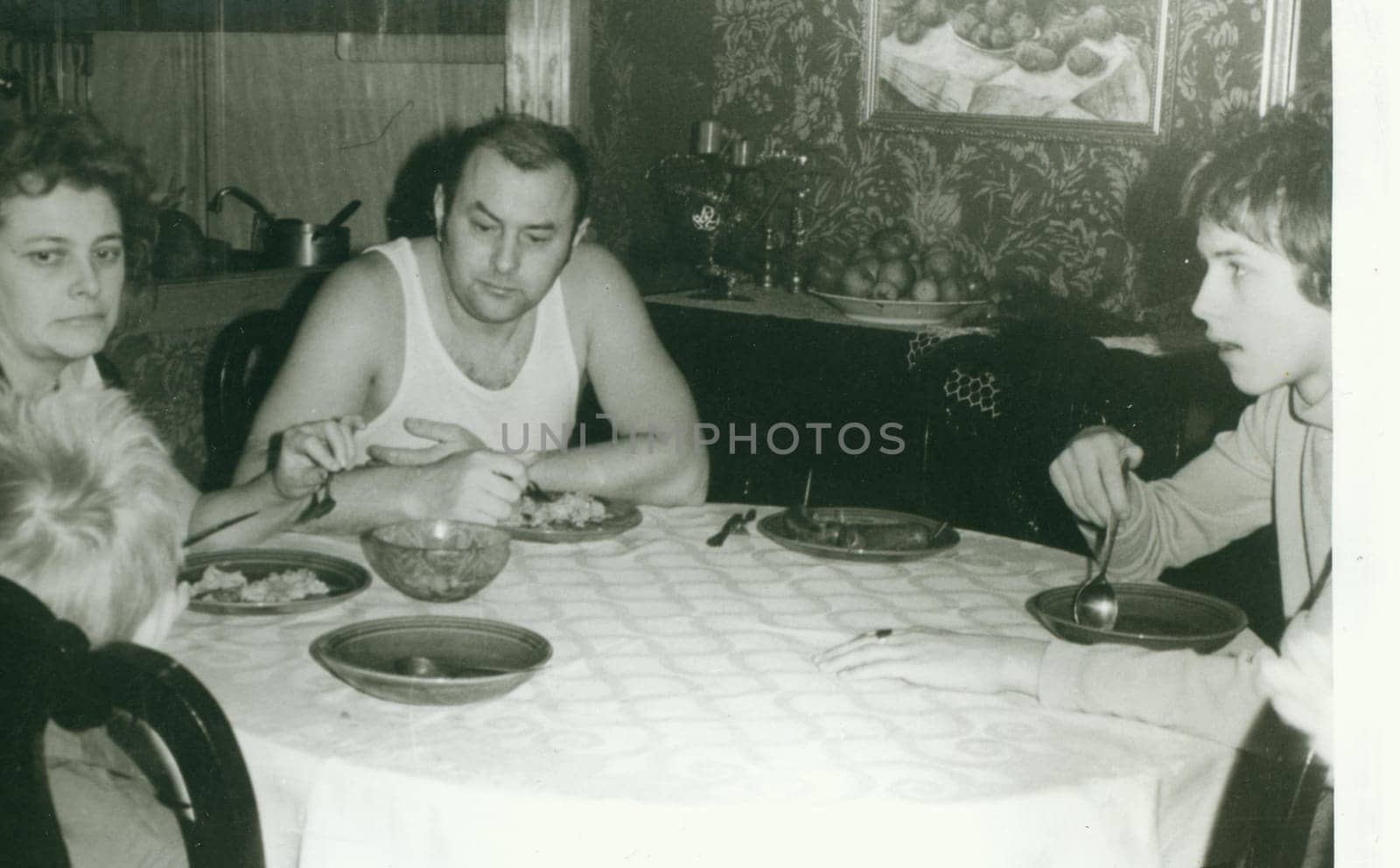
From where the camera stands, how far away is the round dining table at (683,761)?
0.98 meters

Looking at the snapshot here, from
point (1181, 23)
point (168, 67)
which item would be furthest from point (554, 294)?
point (168, 67)

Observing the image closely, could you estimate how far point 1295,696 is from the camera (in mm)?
1102

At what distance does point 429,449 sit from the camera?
1.89m

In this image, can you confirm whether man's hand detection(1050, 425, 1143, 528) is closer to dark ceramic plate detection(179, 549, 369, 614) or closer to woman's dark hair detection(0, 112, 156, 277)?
dark ceramic plate detection(179, 549, 369, 614)

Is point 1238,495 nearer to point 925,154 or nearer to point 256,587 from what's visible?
point 256,587

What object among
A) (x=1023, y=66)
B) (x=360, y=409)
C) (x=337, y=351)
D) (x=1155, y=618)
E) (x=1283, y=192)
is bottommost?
(x=1155, y=618)

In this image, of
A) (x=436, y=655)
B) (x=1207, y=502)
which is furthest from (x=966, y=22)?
(x=436, y=655)

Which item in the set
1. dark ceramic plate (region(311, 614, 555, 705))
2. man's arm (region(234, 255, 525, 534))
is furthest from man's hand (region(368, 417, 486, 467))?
dark ceramic plate (region(311, 614, 555, 705))

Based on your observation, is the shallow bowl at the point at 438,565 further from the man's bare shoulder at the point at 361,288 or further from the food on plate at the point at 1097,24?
the food on plate at the point at 1097,24

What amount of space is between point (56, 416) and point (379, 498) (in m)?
0.83

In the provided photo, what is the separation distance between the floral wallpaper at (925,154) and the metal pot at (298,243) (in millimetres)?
769

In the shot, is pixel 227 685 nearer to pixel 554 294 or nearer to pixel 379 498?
pixel 379 498

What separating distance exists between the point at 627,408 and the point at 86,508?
1417mm

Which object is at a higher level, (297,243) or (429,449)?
(297,243)
